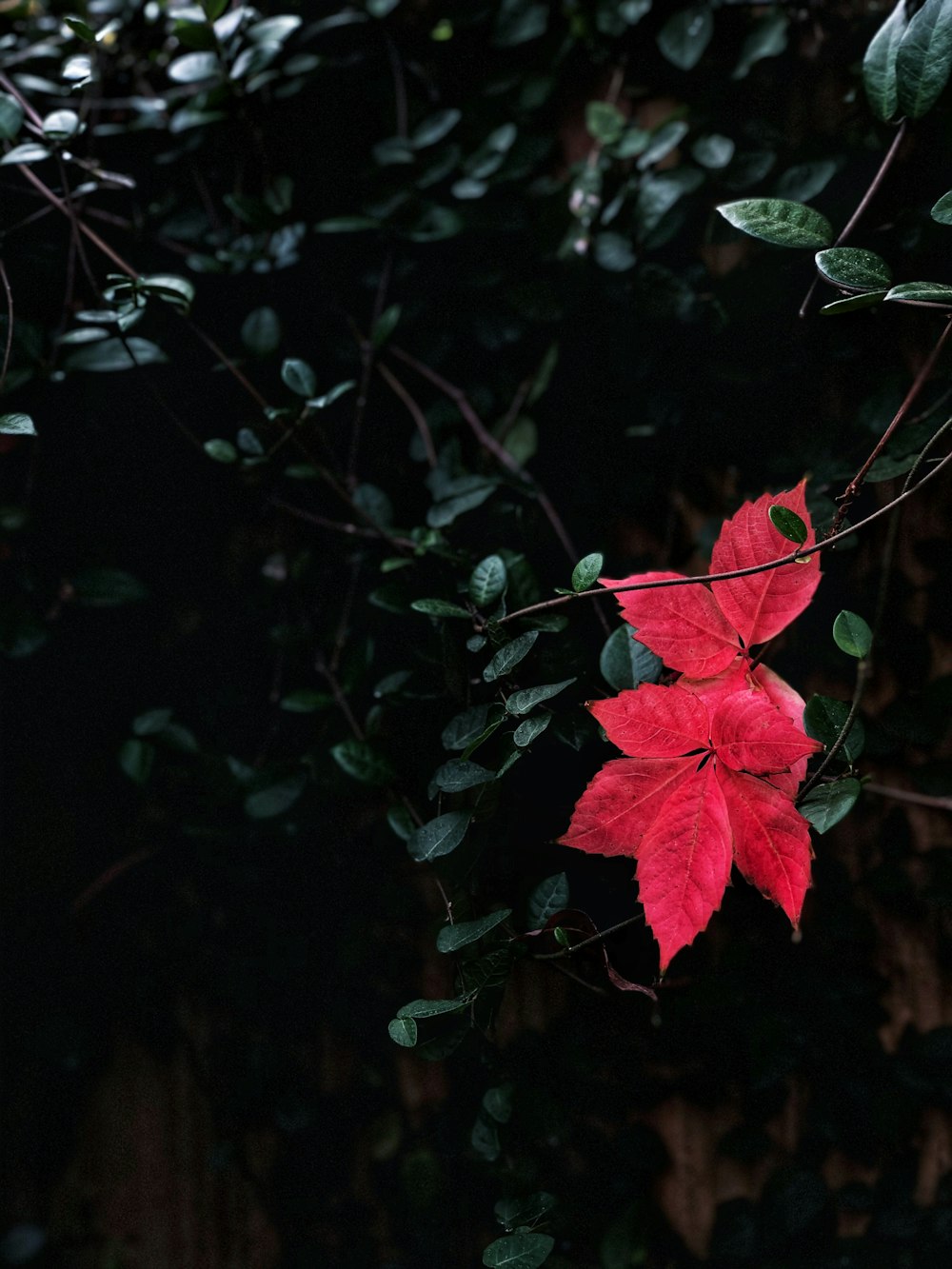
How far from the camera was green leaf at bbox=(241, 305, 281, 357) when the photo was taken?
74 cm

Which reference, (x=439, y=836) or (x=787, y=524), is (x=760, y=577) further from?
(x=439, y=836)

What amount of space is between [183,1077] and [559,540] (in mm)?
652

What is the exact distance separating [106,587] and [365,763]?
0.32m

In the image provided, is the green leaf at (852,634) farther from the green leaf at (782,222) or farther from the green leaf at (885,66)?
the green leaf at (885,66)

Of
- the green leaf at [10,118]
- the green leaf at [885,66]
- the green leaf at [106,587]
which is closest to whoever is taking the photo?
the green leaf at [885,66]

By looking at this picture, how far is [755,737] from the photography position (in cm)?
50

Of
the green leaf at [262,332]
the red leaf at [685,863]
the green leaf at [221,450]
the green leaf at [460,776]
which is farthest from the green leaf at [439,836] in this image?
the green leaf at [262,332]

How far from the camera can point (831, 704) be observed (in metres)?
0.52

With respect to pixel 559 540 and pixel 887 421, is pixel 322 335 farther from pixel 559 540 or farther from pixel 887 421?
pixel 887 421

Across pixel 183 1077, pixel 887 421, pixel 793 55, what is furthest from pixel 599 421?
pixel 183 1077

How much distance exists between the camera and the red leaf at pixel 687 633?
531mm

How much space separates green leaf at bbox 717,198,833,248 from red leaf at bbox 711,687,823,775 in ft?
0.93

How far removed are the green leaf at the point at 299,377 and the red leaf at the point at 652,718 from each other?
35cm

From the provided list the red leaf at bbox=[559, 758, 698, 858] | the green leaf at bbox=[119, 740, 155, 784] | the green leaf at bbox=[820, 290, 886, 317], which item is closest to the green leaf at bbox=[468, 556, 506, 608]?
the red leaf at bbox=[559, 758, 698, 858]
